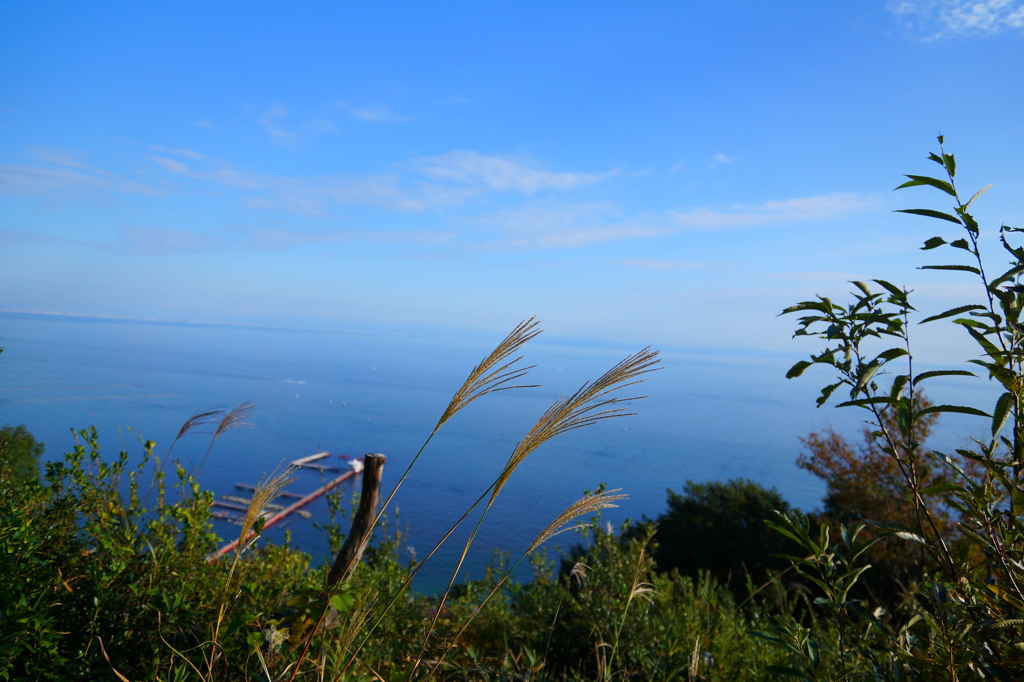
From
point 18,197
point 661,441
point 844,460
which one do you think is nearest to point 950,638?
point 18,197

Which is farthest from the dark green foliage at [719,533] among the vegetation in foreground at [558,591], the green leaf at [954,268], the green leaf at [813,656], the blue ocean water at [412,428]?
the green leaf at [954,268]

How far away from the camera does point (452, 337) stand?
140625 mm

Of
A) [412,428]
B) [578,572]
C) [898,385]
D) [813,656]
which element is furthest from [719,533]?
[412,428]

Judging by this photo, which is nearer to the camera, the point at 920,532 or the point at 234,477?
the point at 920,532

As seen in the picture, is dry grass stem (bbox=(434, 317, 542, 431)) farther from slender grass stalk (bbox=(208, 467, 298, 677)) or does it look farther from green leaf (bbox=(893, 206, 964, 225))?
green leaf (bbox=(893, 206, 964, 225))

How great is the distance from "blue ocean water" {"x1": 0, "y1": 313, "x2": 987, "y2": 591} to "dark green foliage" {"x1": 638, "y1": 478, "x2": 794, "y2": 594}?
2.75 metres

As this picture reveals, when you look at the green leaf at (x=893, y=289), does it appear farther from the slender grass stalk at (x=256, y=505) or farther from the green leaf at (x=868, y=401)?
the slender grass stalk at (x=256, y=505)

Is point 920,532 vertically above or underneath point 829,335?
underneath

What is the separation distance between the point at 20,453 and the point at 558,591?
322cm

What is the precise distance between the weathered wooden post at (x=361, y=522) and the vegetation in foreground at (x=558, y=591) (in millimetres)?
185

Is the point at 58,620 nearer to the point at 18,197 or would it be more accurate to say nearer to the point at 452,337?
the point at 18,197

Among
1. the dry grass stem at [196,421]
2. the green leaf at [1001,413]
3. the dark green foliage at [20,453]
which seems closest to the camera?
the green leaf at [1001,413]

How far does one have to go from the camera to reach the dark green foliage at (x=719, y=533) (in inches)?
477

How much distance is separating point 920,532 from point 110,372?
46049 millimetres
